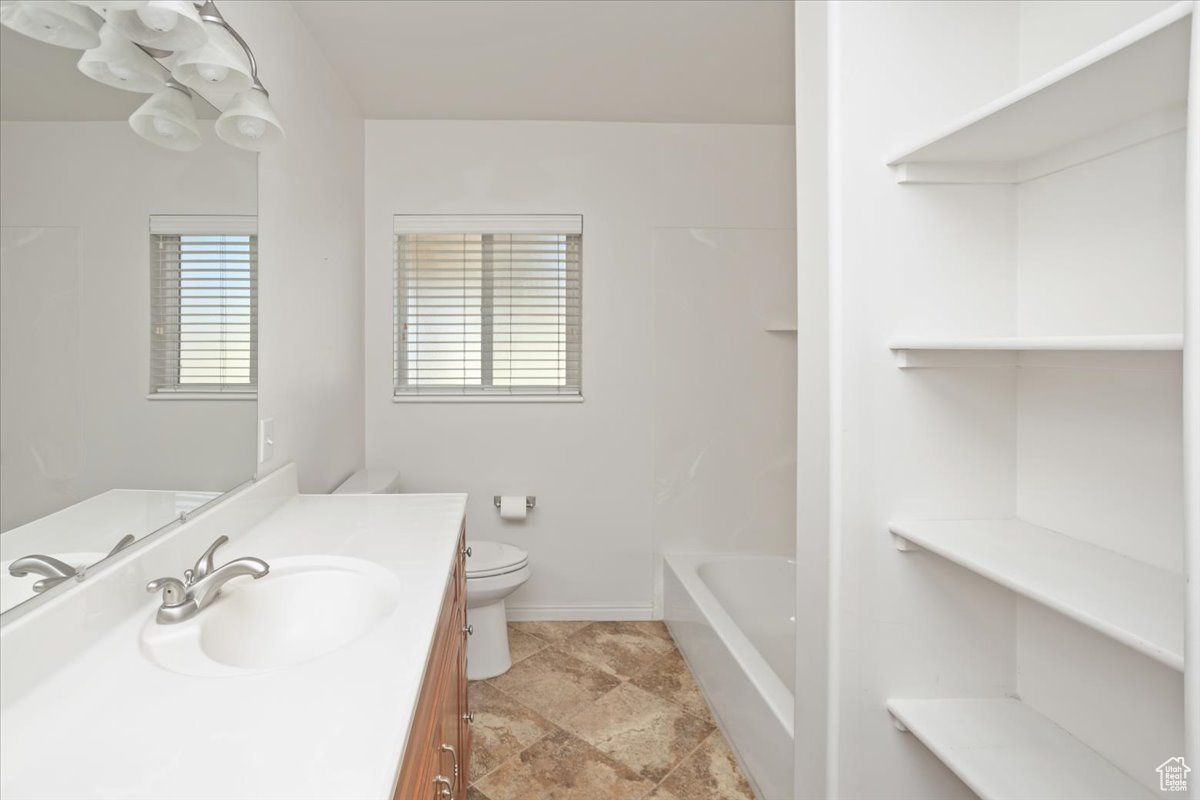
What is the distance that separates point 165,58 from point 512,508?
2.15 m

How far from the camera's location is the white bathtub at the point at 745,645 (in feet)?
5.57

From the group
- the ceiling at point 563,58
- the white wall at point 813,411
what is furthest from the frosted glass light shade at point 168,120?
the white wall at point 813,411

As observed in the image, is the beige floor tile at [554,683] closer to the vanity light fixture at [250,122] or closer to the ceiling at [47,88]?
the vanity light fixture at [250,122]

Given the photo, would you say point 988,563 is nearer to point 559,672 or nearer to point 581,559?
point 559,672

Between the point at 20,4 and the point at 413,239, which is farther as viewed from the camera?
the point at 413,239

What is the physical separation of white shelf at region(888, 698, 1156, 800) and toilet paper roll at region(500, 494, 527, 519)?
189 centimetres

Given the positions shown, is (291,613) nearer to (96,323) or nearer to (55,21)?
(96,323)

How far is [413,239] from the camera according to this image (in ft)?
9.79

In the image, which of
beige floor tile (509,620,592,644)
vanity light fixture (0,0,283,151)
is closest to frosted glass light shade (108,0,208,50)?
vanity light fixture (0,0,283,151)

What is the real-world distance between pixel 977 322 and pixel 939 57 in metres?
0.57

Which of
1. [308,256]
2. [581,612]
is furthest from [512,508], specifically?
[308,256]

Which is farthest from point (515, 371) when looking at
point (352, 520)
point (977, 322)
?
point (977, 322)

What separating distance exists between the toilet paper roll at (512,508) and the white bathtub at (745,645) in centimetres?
75

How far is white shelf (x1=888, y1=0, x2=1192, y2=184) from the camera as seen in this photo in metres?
0.78
